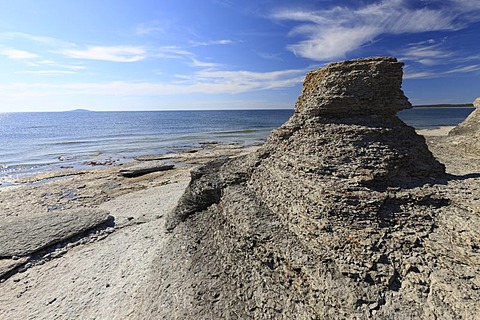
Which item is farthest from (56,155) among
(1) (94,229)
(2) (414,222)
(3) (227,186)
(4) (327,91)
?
(2) (414,222)

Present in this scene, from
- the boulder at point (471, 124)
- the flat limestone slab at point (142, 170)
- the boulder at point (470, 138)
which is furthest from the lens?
the flat limestone slab at point (142, 170)

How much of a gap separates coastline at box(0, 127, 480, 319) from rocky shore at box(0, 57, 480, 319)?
0.07 meters

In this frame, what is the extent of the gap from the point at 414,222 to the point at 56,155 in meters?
48.6

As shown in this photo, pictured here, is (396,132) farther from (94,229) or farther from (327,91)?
(94,229)

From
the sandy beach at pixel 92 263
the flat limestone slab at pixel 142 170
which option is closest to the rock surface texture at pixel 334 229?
the sandy beach at pixel 92 263

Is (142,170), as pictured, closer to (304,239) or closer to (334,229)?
(304,239)

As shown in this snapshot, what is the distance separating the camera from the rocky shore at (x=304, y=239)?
18.7ft

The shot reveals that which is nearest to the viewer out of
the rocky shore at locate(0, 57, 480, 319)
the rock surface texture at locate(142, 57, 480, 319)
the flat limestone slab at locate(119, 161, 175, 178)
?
the rock surface texture at locate(142, 57, 480, 319)

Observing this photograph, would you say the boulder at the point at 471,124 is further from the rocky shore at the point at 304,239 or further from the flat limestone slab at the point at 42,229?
the flat limestone slab at the point at 42,229

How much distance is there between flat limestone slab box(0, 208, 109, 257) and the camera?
12953 millimetres

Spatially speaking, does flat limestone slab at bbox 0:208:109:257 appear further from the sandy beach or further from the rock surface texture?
the rock surface texture

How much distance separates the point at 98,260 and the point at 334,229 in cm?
1027

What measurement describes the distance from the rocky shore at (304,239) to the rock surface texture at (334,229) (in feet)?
0.11

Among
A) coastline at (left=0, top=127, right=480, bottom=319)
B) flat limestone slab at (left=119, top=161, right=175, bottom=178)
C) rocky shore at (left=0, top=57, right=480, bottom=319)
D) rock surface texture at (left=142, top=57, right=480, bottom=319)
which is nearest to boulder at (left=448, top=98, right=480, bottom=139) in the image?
coastline at (left=0, top=127, right=480, bottom=319)
